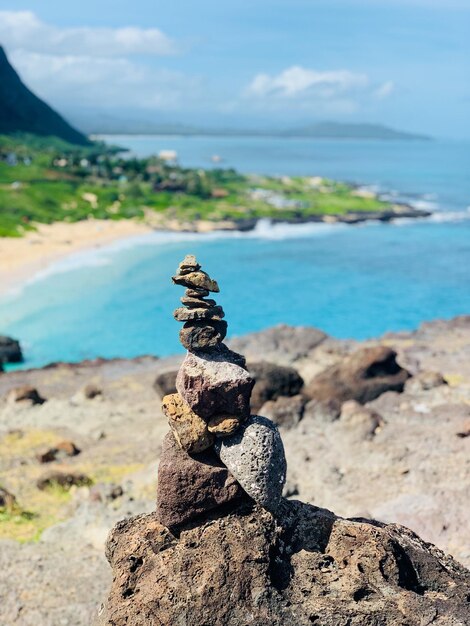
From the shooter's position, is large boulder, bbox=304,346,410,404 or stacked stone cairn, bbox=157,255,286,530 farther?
large boulder, bbox=304,346,410,404

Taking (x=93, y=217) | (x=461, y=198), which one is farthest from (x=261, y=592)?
(x=461, y=198)

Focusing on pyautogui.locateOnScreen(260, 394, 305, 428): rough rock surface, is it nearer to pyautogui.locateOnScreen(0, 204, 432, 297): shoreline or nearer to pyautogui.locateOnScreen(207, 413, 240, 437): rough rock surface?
pyautogui.locateOnScreen(207, 413, 240, 437): rough rock surface

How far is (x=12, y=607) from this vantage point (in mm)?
14414

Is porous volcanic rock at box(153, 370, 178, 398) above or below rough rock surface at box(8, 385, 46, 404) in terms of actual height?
above

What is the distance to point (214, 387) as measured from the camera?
34.5ft

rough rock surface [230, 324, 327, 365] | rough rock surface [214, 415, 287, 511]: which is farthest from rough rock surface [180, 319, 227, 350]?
rough rock surface [230, 324, 327, 365]

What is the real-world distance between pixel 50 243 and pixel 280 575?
63907 mm

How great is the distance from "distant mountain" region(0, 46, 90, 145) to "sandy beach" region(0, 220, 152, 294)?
89.4 metres

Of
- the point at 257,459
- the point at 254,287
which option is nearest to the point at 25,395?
the point at 257,459

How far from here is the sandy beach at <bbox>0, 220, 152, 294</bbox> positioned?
58.7 m

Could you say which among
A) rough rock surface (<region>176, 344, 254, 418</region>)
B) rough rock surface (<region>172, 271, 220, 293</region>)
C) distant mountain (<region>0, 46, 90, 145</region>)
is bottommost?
rough rock surface (<region>176, 344, 254, 418</region>)

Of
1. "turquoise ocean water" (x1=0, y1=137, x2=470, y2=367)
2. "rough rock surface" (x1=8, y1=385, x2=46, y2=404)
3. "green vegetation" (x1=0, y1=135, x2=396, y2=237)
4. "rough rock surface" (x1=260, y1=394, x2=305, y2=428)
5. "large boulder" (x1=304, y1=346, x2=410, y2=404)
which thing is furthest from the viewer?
"green vegetation" (x1=0, y1=135, x2=396, y2=237)

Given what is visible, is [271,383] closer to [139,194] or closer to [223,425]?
[223,425]

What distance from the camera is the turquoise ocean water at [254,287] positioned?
47.9 meters
